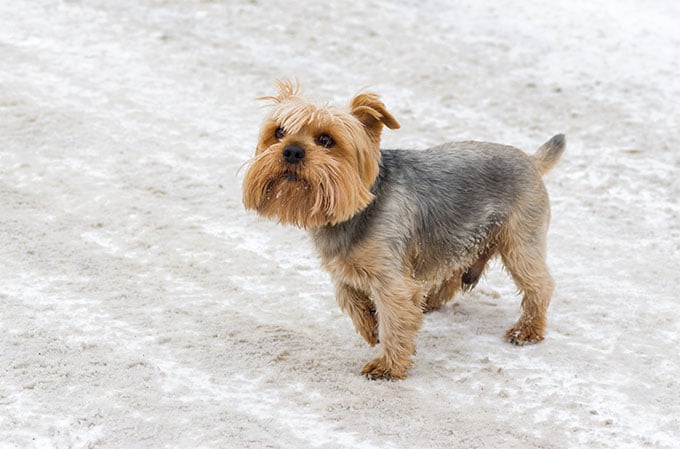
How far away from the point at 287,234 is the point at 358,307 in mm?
1900

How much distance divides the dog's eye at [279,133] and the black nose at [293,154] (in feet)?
0.48

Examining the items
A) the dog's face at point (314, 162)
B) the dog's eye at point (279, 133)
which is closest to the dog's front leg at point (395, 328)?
the dog's face at point (314, 162)

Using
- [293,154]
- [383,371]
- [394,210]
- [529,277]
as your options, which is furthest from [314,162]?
[529,277]

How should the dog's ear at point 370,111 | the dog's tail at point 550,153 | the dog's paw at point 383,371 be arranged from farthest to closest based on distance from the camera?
the dog's tail at point 550,153
the dog's paw at point 383,371
the dog's ear at point 370,111

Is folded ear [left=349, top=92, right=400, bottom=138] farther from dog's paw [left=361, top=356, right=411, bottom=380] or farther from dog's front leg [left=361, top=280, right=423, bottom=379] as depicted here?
dog's paw [left=361, top=356, right=411, bottom=380]

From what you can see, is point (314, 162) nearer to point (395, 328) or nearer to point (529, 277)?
point (395, 328)

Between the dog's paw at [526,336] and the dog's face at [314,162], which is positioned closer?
the dog's face at [314,162]

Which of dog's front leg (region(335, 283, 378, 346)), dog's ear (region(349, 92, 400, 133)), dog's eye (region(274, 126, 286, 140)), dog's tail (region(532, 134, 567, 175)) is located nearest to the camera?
dog's eye (region(274, 126, 286, 140))

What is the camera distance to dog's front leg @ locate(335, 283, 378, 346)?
597 centimetres

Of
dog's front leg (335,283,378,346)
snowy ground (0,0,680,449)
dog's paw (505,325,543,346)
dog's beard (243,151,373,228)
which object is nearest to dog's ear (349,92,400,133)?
dog's beard (243,151,373,228)

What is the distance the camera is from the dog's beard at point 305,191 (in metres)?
5.16

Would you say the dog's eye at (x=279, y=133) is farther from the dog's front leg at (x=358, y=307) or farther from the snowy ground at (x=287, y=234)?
the snowy ground at (x=287, y=234)

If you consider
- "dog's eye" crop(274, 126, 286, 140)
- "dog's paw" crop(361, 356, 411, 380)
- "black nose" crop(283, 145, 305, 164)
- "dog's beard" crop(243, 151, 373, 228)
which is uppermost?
"dog's eye" crop(274, 126, 286, 140)

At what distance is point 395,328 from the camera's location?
225 inches
